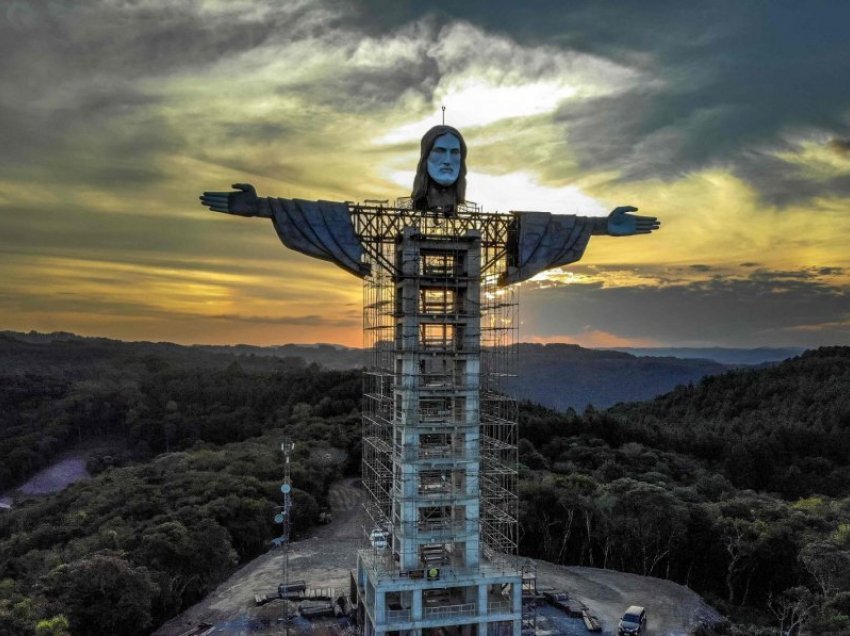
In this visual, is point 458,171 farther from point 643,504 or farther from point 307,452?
point 307,452

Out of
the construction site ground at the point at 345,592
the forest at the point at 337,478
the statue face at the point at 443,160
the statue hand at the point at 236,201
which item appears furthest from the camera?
the forest at the point at 337,478

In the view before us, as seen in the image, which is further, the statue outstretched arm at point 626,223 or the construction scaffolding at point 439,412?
the statue outstretched arm at point 626,223

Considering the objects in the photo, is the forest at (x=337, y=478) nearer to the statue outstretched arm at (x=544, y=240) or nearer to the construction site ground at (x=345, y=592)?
the construction site ground at (x=345, y=592)

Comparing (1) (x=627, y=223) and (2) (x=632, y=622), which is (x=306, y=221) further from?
(2) (x=632, y=622)

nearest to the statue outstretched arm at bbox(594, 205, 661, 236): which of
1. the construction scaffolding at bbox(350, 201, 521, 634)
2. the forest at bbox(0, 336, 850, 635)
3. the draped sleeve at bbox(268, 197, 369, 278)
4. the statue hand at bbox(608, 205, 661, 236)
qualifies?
the statue hand at bbox(608, 205, 661, 236)

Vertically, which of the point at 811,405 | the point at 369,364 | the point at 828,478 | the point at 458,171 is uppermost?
the point at 458,171

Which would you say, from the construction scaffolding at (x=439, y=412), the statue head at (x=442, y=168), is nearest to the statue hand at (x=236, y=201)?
the construction scaffolding at (x=439, y=412)

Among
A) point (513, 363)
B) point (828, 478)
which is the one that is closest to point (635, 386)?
point (828, 478)
